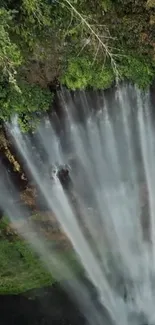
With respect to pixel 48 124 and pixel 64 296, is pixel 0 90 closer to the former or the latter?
pixel 48 124

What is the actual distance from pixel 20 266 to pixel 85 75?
4.60 metres

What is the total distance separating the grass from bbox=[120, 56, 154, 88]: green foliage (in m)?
4.08

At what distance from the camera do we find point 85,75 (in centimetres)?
858

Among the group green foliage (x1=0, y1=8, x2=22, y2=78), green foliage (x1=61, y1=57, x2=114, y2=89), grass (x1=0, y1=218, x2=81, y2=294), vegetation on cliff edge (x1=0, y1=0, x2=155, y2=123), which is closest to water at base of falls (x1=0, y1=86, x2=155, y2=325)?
grass (x1=0, y1=218, x2=81, y2=294)

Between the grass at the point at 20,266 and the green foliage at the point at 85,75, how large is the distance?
3516mm

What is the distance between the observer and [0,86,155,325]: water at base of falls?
929 cm

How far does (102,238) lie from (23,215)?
5.87ft

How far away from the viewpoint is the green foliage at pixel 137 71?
8500 mm

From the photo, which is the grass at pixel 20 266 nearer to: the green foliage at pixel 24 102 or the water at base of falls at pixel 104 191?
the water at base of falls at pixel 104 191

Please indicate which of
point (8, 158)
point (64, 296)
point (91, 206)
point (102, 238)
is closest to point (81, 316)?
point (64, 296)

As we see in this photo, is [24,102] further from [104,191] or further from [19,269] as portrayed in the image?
[19,269]

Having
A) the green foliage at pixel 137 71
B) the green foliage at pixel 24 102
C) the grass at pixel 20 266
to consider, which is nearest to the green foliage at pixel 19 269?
the grass at pixel 20 266

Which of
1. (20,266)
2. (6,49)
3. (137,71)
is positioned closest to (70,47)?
(137,71)

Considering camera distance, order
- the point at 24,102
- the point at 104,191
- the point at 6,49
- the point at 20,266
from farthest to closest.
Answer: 1. the point at 20,266
2. the point at 104,191
3. the point at 24,102
4. the point at 6,49
